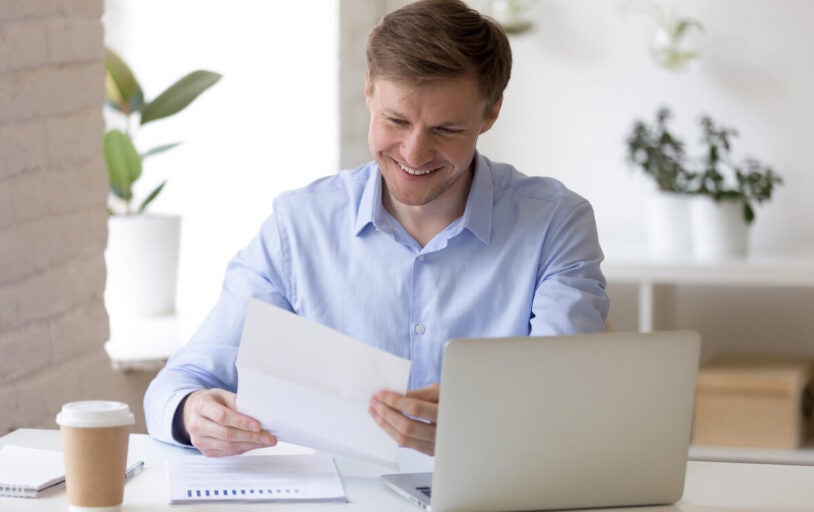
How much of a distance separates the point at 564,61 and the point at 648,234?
21.1 inches

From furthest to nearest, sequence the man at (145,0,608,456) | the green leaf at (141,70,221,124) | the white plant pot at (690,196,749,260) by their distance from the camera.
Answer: the white plant pot at (690,196,749,260) → the green leaf at (141,70,221,124) → the man at (145,0,608,456)

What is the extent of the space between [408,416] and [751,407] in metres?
1.75

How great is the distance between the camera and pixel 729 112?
3246 mm

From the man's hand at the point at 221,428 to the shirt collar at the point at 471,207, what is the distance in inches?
16.7

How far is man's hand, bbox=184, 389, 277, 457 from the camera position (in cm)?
144

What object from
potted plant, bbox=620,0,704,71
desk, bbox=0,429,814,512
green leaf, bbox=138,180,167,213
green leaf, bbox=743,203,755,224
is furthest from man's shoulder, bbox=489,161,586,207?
potted plant, bbox=620,0,704,71

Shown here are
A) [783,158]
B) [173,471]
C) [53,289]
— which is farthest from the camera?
[783,158]

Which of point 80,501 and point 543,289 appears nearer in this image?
point 80,501

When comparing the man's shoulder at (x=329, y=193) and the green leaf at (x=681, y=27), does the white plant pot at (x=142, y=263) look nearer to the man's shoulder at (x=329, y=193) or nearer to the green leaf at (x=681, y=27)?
the man's shoulder at (x=329, y=193)

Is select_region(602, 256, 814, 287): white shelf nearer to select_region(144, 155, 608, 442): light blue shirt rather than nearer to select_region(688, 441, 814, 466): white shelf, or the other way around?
select_region(688, 441, 814, 466): white shelf

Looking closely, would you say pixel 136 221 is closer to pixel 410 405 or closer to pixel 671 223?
pixel 671 223

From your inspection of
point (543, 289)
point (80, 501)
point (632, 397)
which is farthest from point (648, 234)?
point (80, 501)

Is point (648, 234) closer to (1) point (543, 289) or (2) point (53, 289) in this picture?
(1) point (543, 289)

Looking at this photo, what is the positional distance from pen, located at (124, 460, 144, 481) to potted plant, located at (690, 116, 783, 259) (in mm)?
1817
